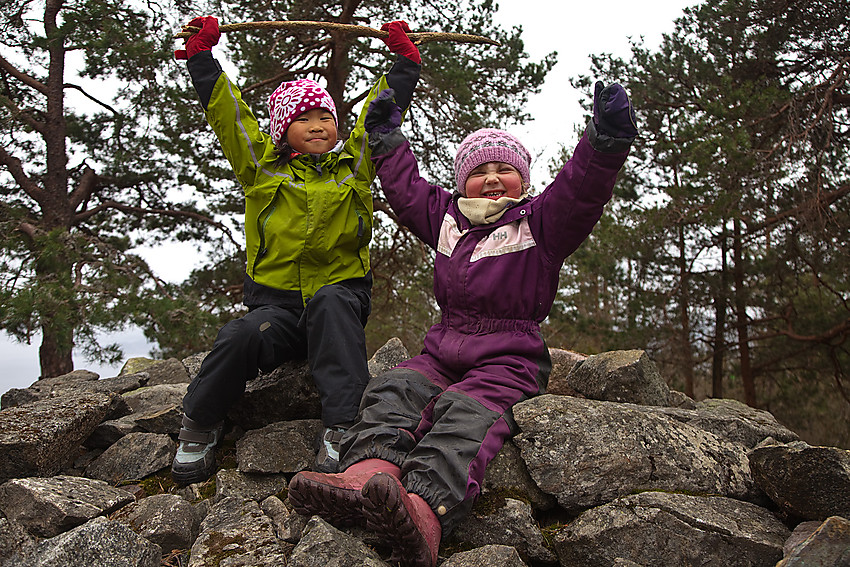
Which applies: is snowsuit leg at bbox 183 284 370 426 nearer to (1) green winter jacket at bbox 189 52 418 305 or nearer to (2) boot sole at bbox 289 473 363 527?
(1) green winter jacket at bbox 189 52 418 305

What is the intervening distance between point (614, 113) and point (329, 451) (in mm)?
1938

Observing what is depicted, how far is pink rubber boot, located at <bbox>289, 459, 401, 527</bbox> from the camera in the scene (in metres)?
2.14

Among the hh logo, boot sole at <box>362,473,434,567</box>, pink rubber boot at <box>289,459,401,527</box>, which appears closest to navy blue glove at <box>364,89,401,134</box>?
the hh logo

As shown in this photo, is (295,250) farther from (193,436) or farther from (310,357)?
(193,436)

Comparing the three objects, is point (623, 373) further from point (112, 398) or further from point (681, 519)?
point (112, 398)

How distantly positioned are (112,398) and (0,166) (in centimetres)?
764

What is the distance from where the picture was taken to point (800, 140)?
7289 millimetres

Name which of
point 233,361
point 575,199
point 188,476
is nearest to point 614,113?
point 575,199

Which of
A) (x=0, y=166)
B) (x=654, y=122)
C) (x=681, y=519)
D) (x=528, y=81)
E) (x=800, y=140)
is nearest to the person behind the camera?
(x=681, y=519)

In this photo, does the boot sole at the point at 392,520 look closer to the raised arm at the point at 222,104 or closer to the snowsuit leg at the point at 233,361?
the snowsuit leg at the point at 233,361

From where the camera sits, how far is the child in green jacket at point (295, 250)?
304cm

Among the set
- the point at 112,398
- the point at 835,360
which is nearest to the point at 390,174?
the point at 112,398

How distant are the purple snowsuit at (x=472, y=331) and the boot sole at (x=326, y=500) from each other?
0.24 metres

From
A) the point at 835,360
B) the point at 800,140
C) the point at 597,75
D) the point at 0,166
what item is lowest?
the point at 835,360
